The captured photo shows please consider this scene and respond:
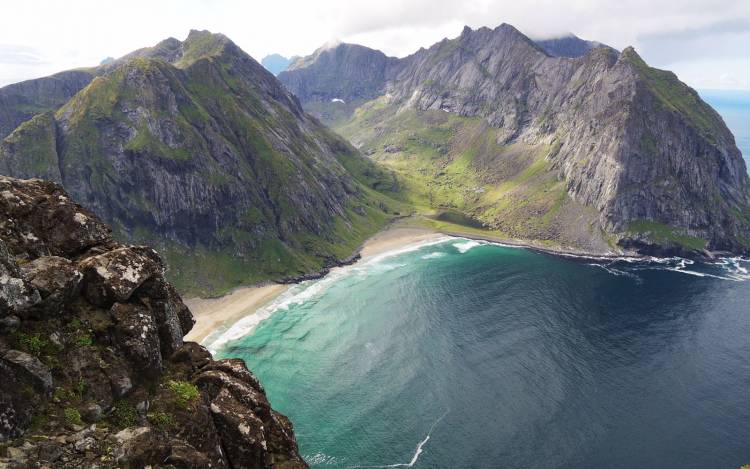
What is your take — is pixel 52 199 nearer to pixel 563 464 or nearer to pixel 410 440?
pixel 410 440

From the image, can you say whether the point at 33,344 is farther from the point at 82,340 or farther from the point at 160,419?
the point at 160,419

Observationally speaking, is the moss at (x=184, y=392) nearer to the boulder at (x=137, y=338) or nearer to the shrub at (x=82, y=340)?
the boulder at (x=137, y=338)

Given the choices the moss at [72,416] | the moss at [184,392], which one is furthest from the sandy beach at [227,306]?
the moss at [72,416]

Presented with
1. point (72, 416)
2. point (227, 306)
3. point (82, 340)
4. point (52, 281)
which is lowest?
point (227, 306)

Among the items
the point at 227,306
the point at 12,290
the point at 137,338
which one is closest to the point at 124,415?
the point at 137,338

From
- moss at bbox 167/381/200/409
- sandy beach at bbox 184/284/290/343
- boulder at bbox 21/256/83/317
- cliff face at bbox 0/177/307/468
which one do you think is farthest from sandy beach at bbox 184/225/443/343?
boulder at bbox 21/256/83/317

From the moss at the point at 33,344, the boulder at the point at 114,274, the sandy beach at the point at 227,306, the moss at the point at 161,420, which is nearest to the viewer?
the moss at the point at 33,344

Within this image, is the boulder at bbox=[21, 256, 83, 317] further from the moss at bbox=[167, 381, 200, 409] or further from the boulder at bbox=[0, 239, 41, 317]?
the moss at bbox=[167, 381, 200, 409]
